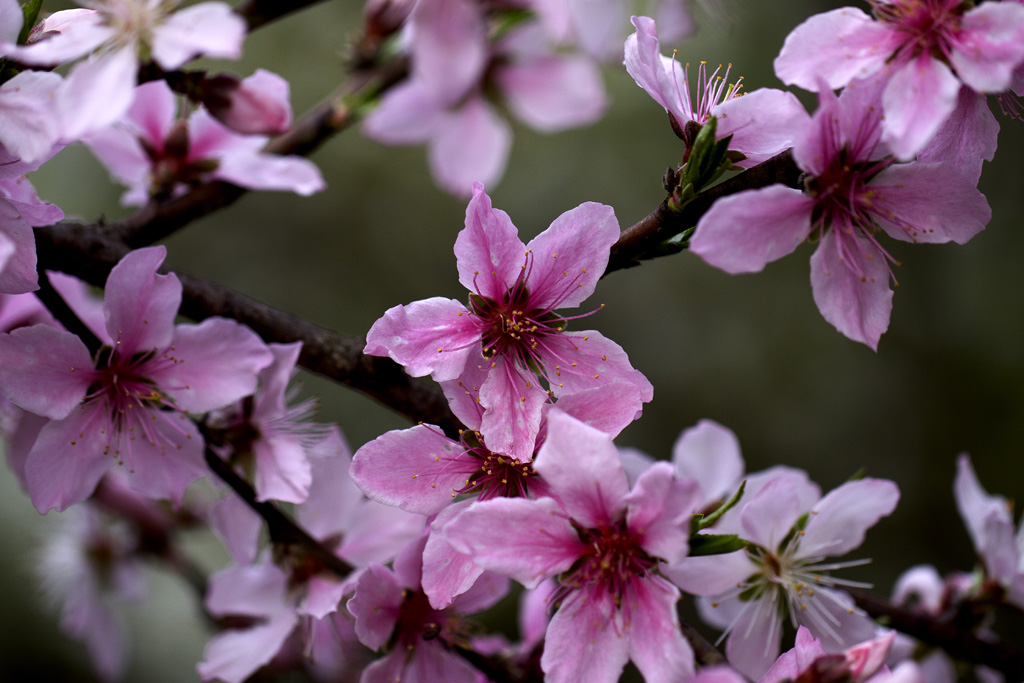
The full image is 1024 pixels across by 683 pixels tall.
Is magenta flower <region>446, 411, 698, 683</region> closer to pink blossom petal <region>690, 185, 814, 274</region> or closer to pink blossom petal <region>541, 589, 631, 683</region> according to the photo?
pink blossom petal <region>541, 589, 631, 683</region>

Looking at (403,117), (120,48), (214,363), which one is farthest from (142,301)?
(403,117)

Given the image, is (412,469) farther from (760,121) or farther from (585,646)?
(760,121)

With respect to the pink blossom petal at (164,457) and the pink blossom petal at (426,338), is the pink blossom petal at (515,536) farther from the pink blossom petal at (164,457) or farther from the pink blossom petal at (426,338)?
the pink blossom petal at (164,457)

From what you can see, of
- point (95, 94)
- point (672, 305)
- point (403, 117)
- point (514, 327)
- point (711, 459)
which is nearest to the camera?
point (95, 94)

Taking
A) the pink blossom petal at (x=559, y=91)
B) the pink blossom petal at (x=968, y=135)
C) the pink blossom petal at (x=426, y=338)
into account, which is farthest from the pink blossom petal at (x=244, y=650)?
the pink blossom petal at (x=559, y=91)

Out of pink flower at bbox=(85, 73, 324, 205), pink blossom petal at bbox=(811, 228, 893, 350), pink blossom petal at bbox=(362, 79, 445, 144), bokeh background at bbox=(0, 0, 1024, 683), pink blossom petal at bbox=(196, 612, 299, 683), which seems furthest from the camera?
bokeh background at bbox=(0, 0, 1024, 683)

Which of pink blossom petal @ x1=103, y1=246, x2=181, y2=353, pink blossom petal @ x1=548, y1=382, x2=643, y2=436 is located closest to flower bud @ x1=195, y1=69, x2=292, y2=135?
pink blossom petal @ x1=103, y1=246, x2=181, y2=353
